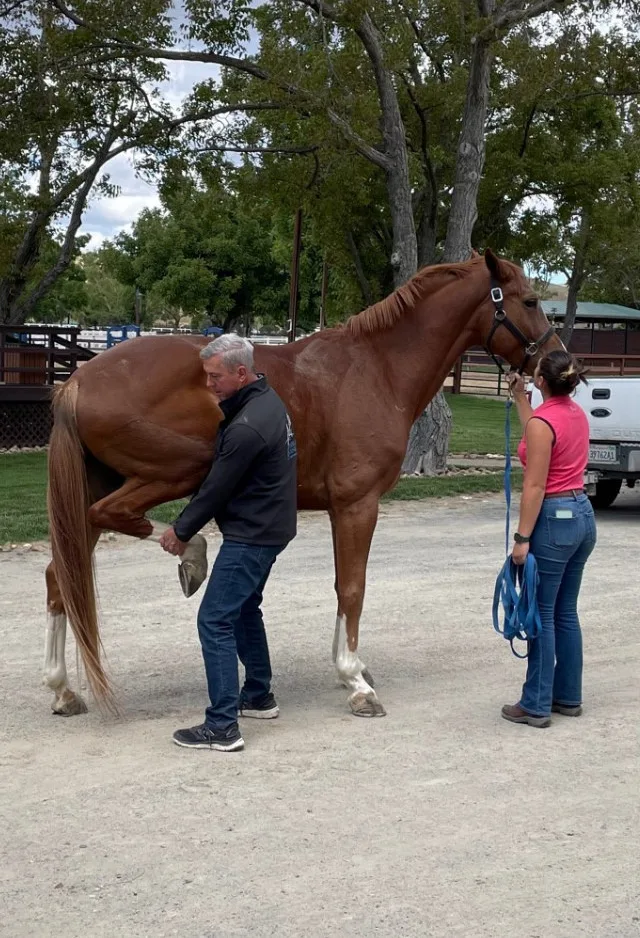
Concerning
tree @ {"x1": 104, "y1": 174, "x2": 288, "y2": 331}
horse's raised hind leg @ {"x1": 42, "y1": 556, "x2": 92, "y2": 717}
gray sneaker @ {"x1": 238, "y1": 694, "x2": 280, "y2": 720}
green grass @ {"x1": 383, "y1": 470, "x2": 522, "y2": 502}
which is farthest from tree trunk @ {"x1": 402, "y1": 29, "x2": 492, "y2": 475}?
tree @ {"x1": 104, "y1": 174, "x2": 288, "y2": 331}

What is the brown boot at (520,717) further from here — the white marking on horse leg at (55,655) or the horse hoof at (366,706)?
→ the white marking on horse leg at (55,655)

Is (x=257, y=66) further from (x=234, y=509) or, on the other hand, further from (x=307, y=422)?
(x=234, y=509)

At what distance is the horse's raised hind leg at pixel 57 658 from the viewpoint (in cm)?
522

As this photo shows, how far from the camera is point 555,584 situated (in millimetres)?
5301

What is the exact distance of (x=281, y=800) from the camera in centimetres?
425

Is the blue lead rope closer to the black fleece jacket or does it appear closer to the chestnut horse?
the chestnut horse

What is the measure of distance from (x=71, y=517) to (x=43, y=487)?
847 centimetres

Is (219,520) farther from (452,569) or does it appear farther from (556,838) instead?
(452,569)

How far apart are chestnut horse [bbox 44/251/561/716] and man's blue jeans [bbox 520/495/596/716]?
2.67 feet

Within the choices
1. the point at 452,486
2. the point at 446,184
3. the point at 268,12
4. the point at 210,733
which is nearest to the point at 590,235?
the point at 446,184

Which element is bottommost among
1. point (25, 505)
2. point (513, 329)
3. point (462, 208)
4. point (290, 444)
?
point (25, 505)

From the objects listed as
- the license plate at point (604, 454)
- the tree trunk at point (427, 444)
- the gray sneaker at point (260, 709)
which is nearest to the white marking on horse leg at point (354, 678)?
the gray sneaker at point (260, 709)

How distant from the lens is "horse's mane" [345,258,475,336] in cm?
589

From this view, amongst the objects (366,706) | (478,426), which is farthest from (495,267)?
(478,426)
